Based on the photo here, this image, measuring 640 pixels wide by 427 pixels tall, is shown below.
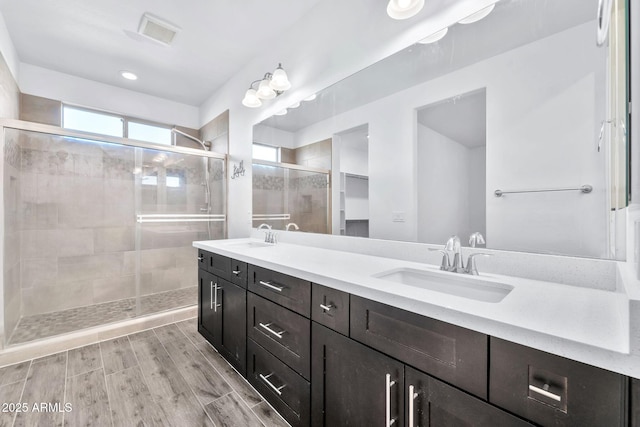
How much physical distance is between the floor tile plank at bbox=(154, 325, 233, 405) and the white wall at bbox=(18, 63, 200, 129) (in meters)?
2.64

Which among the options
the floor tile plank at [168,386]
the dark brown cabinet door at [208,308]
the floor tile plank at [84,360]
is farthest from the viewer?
the dark brown cabinet door at [208,308]

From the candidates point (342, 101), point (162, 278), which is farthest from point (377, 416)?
point (162, 278)

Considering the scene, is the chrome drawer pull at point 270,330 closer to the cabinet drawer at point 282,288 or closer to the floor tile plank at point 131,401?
the cabinet drawer at point 282,288

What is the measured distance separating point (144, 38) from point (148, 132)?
1442mm

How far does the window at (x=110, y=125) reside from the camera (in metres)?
2.97

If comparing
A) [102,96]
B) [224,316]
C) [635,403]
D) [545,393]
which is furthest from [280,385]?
[102,96]

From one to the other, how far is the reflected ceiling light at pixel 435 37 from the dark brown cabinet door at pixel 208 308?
192 centimetres

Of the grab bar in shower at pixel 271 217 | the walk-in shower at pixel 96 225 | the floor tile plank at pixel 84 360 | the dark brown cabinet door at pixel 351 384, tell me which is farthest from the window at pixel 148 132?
the dark brown cabinet door at pixel 351 384

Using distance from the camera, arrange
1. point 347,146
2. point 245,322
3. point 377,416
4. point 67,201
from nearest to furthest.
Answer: point 377,416, point 245,322, point 347,146, point 67,201

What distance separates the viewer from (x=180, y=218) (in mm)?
3006

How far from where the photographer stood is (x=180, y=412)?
4.62ft

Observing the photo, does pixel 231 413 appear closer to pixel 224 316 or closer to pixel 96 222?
pixel 224 316

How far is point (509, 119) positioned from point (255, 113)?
85.0 inches

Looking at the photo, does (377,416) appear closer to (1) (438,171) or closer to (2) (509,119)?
(1) (438,171)
